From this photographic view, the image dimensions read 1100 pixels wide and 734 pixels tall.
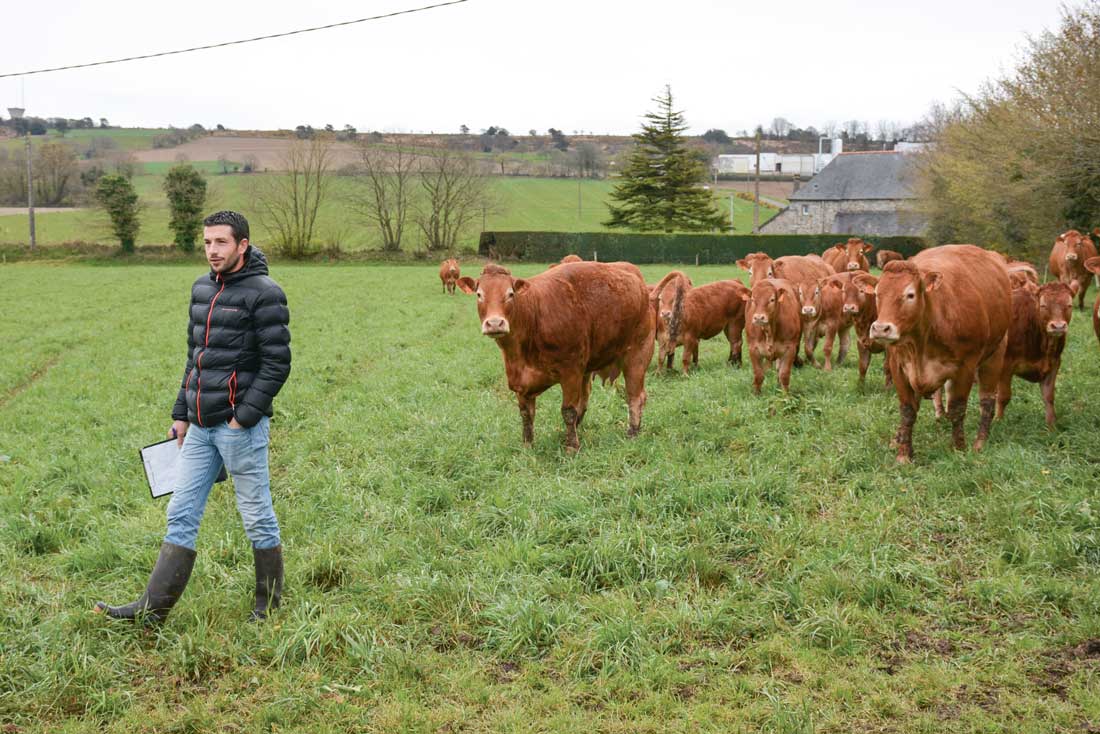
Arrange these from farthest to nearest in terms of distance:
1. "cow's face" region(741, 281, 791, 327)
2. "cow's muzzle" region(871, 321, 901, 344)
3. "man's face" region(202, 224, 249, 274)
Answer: "cow's face" region(741, 281, 791, 327)
"cow's muzzle" region(871, 321, 901, 344)
"man's face" region(202, 224, 249, 274)

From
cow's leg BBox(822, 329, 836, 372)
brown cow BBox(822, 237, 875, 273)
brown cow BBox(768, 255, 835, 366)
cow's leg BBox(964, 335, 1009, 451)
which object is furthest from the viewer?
brown cow BBox(822, 237, 875, 273)

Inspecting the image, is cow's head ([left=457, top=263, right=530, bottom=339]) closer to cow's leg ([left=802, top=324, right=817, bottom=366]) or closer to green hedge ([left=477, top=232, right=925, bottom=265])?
cow's leg ([left=802, top=324, right=817, bottom=366])

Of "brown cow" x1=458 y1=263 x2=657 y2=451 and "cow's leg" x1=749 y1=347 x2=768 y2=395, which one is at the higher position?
"brown cow" x1=458 y1=263 x2=657 y2=451

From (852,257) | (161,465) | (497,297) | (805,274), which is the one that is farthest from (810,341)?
(161,465)

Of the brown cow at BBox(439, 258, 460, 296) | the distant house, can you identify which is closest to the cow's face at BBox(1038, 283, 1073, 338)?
the brown cow at BBox(439, 258, 460, 296)

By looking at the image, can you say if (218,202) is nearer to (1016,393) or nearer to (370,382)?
(370,382)

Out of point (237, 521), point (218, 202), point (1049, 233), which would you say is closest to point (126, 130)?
point (218, 202)

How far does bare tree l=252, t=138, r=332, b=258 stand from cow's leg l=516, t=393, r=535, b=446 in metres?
40.2

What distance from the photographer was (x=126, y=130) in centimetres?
10056

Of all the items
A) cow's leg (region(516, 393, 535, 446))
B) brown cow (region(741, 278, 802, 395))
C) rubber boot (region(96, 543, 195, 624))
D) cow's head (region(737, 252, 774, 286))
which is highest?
cow's head (region(737, 252, 774, 286))

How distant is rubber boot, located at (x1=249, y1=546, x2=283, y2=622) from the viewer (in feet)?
16.5

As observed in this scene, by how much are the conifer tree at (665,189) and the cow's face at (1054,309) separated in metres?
Result: 48.1

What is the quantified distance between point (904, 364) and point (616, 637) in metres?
4.45

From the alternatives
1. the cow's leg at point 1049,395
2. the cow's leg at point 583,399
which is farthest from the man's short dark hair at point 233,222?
the cow's leg at point 1049,395
